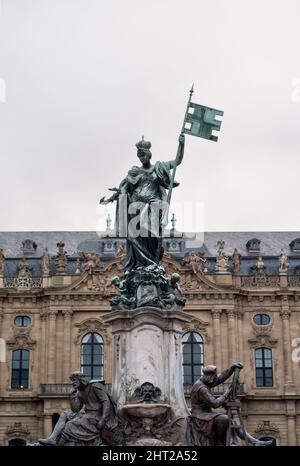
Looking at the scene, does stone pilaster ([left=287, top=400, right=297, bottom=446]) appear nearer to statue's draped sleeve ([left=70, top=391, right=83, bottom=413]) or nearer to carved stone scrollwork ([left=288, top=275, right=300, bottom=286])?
carved stone scrollwork ([left=288, top=275, right=300, bottom=286])

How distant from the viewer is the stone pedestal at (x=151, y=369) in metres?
13.6

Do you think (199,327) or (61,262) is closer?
(199,327)

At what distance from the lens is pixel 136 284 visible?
14734 millimetres

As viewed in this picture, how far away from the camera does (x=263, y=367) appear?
50.9 meters

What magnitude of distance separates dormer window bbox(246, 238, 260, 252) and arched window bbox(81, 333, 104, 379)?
44.5ft

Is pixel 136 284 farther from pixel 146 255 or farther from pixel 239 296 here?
pixel 239 296

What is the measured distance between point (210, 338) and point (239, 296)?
10.5 feet

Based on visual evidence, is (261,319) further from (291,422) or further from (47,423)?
(47,423)

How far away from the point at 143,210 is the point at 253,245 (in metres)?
44.0

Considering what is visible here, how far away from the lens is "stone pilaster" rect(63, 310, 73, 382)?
163 ft

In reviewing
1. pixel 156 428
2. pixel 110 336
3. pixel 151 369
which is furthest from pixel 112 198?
pixel 110 336

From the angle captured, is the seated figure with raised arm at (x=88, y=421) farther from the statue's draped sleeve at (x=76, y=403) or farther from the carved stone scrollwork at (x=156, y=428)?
the carved stone scrollwork at (x=156, y=428)

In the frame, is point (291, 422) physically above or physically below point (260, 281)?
below

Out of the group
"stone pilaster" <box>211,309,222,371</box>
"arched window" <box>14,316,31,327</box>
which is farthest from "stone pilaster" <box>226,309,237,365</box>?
"arched window" <box>14,316,31,327</box>
